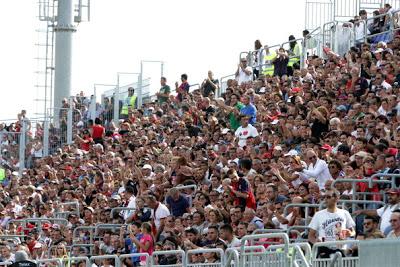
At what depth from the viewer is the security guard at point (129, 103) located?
41719 millimetres

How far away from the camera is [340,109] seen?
26.8 m

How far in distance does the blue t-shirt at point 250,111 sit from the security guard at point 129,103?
10577mm

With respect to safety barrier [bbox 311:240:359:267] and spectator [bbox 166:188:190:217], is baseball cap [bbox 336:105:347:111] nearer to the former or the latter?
spectator [bbox 166:188:190:217]

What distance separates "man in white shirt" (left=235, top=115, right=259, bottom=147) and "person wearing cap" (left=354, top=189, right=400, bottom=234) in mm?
9103

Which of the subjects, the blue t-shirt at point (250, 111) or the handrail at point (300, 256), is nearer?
the handrail at point (300, 256)

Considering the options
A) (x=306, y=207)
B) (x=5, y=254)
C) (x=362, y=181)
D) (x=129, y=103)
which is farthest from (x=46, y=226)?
(x=129, y=103)

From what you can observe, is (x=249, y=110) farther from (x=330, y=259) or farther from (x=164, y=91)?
(x=330, y=259)

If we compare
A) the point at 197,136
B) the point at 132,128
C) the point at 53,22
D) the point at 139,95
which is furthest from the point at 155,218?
the point at 53,22

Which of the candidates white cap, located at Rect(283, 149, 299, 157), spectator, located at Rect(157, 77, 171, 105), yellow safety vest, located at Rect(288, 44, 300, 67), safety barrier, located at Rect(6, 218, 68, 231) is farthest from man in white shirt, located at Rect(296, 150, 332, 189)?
spectator, located at Rect(157, 77, 171, 105)

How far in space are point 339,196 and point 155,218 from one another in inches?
201

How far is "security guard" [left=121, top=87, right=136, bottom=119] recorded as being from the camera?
1642 inches

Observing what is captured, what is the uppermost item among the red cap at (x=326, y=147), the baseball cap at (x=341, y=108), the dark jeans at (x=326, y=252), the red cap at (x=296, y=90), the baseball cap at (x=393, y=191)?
the red cap at (x=296, y=90)

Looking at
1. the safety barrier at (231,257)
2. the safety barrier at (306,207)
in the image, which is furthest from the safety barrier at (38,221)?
the safety barrier at (231,257)

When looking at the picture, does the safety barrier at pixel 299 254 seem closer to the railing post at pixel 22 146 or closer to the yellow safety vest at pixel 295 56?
the yellow safety vest at pixel 295 56
